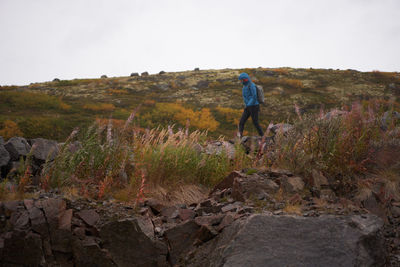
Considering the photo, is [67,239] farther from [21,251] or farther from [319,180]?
[319,180]

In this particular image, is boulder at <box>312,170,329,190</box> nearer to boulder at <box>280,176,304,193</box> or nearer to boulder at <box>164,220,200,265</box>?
boulder at <box>280,176,304,193</box>

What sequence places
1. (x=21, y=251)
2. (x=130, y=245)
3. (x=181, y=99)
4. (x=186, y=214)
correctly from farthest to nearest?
(x=181, y=99), (x=186, y=214), (x=130, y=245), (x=21, y=251)

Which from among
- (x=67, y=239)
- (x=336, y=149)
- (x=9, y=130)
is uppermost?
(x=336, y=149)

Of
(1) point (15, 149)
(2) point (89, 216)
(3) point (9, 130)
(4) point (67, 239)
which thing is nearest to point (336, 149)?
(2) point (89, 216)

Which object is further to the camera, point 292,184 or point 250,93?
point 250,93

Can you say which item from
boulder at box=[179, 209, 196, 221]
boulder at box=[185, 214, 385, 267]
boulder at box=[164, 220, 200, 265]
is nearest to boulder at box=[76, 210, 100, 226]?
boulder at box=[164, 220, 200, 265]

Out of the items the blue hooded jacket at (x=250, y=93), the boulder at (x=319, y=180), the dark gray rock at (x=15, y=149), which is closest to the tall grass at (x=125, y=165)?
the boulder at (x=319, y=180)

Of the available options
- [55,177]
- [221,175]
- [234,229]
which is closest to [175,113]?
[221,175]

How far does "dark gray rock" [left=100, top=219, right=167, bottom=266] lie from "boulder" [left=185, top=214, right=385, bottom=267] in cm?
34

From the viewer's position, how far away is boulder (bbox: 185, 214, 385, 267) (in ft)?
7.44

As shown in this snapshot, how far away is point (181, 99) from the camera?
23.9 m

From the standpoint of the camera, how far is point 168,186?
169 inches

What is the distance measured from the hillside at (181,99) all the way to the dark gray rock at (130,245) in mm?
7103

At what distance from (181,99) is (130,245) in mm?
21533
